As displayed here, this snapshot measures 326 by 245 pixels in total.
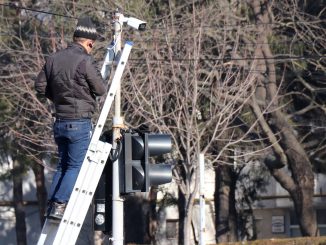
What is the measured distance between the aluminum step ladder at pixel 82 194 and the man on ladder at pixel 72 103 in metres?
0.18

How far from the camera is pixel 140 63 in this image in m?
21.3

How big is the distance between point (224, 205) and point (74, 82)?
20475 mm

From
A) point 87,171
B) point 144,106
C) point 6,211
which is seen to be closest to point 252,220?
point 6,211

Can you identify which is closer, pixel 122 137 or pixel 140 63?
pixel 122 137

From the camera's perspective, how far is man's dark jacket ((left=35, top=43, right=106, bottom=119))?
745 centimetres

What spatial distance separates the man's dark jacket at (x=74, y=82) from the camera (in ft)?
24.4

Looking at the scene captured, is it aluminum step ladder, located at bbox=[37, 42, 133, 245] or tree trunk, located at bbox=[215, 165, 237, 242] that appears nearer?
aluminum step ladder, located at bbox=[37, 42, 133, 245]

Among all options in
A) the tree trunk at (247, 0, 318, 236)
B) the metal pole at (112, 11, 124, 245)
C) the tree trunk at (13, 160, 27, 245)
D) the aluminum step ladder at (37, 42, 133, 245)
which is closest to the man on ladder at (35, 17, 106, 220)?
the aluminum step ladder at (37, 42, 133, 245)

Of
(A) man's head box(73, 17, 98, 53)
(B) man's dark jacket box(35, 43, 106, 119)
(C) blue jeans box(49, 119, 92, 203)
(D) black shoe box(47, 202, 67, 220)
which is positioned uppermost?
(A) man's head box(73, 17, 98, 53)

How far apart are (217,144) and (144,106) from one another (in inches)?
100

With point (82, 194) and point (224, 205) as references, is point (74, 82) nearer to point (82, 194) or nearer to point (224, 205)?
point (82, 194)

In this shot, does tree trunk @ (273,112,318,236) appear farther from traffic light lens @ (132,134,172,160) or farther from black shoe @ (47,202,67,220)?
black shoe @ (47,202,67,220)

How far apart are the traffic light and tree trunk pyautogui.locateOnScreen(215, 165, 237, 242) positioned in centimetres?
1804

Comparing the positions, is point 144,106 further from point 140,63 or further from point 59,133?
point 59,133
